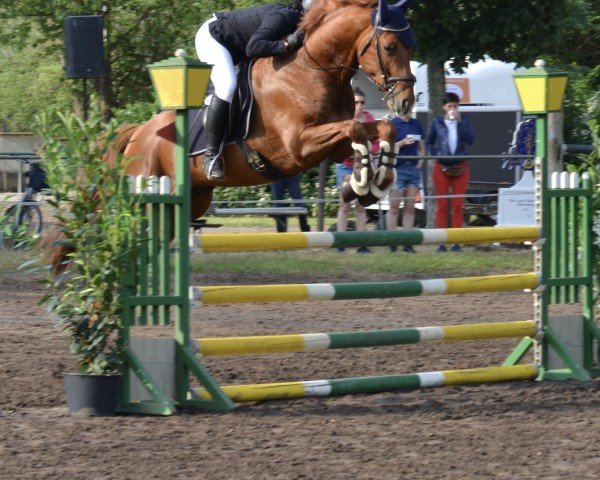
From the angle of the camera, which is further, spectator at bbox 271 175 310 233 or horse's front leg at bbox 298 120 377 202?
spectator at bbox 271 175 310 233

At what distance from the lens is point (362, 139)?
5.98 m

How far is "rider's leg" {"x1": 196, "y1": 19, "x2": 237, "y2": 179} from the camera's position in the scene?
22.1 ft

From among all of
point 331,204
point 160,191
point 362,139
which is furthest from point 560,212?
point 331,204

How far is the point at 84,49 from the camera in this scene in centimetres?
1004

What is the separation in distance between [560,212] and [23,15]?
1408 centimetres

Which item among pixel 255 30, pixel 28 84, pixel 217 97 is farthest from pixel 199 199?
pixel 28 84

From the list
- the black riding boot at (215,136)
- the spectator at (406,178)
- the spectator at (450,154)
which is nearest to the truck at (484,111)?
the spectator at (450,154)

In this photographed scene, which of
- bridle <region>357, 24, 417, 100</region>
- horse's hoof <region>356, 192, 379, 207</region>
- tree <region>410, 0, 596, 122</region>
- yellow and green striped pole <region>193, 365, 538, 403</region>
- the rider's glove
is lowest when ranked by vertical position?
yellow and green striped pole <region>193, 365, 538, 403</region>

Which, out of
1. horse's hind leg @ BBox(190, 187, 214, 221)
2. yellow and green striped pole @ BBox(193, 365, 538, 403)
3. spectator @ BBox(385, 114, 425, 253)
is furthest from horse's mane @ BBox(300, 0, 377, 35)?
spectator @ BBox(385, 114, 425, 253)

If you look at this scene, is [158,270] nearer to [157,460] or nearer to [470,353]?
[157,460]

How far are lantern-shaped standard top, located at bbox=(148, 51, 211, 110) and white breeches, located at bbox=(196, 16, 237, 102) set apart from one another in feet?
6.25

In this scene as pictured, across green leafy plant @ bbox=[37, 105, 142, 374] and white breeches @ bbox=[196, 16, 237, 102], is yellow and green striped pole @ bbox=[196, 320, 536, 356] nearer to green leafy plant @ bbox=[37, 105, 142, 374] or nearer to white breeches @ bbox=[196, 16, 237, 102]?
green leafy plant @ bbox=[37, 105, 142, 374]

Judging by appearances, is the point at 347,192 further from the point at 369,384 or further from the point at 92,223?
the point at 92,223

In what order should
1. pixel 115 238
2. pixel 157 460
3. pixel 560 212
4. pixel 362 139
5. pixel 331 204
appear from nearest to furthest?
pixel 157 460 < pixel 115 238 < pixel 560 212 < pixel 362 139 < pixel 331 204
